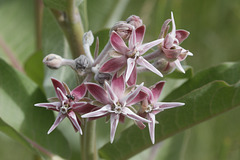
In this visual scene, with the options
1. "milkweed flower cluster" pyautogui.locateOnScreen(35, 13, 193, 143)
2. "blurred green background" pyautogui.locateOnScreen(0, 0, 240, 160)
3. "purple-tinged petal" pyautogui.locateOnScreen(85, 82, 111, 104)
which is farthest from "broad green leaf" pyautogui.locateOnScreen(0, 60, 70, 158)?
"purple-tinged petal" pyautogui.locateOnScreen(85, 82, 111, 104)

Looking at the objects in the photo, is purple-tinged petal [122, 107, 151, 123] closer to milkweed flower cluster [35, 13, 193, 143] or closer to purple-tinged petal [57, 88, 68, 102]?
milkweed flower cluster [35, 13, 193, 143]

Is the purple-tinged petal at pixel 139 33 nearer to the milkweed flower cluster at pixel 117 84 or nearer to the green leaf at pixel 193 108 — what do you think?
the milkweed flower cluster at pixel 117 84

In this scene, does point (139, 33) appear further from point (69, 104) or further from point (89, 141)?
point (89, 141)

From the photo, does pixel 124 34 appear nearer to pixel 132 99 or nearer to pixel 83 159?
pixel 132 99

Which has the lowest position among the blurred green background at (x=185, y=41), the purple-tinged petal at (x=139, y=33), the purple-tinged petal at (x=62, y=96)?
the blurred green background at (x=185, y=41)

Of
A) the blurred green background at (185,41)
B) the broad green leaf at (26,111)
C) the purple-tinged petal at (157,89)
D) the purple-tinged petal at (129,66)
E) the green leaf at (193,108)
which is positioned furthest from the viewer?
the blurred green background at (185,41)

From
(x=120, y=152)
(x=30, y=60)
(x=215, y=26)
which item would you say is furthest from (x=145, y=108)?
(x=215, y=26)

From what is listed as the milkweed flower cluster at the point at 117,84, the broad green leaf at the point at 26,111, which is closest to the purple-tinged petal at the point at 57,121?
the milkweed flower cluster at the point at 117,84
